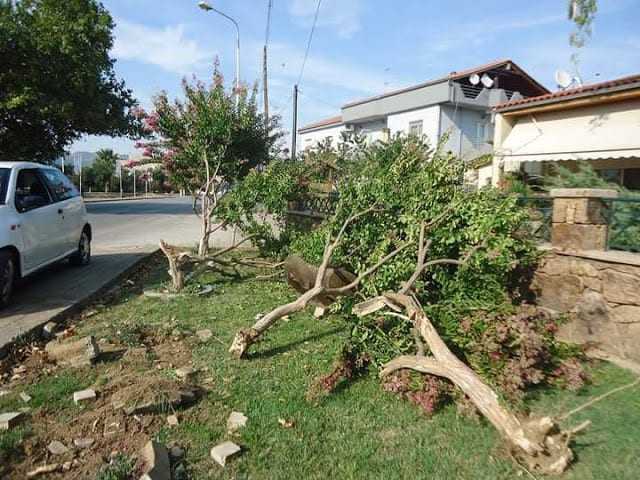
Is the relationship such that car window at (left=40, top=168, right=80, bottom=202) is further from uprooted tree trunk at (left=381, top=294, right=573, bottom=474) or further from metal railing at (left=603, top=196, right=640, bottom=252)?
metal railing at (left=603, top=196, right=640, bottom=252)

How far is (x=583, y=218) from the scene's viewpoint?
466 centimetres

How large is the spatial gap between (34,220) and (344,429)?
5.28 meters

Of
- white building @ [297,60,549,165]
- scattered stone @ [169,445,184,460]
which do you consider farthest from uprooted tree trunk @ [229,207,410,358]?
white building @ [297,60,549,165]

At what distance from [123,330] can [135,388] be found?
1635 mm

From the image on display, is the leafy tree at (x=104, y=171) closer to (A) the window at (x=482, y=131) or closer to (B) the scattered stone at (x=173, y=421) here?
(A) the window at (x=482, y=131)

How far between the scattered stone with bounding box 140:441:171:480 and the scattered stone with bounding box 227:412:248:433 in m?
0.51

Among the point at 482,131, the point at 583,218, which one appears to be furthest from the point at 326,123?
the point at 583,218

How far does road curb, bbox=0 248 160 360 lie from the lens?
4.61 m

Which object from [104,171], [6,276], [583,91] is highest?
[583,91]

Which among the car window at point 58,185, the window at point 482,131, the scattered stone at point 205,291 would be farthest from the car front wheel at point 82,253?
the window at point 482,131

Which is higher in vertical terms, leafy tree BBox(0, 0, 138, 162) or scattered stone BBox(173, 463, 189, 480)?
leafy tree BBox(0, 0, 138, 162)

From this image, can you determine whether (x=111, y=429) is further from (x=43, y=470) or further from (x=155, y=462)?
(x=155, y=462)

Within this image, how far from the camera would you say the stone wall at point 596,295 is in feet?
13.9

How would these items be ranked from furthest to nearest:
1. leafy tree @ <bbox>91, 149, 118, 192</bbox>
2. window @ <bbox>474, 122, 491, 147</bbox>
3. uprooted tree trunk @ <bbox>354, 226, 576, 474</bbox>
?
leafy tree @ <bbox>91, 149, 118, 192</bbox>
window @ <bbox>474, 122, 491, 147</bbox>
uprooted tree trunk @ <bbox>354, 226, 576, 474</bbox>
